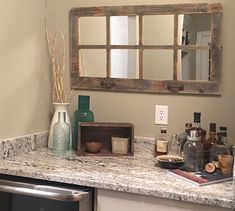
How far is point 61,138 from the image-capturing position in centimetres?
215

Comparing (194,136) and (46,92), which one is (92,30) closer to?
(46,92)

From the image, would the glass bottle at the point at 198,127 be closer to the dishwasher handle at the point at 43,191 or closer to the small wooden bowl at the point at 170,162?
the small wooden bowl at the point at 170,162

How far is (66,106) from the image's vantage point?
2279 mm

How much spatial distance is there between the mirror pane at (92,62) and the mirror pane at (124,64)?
6cm

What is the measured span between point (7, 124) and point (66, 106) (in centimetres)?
39

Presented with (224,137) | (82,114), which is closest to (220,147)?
(224,137)

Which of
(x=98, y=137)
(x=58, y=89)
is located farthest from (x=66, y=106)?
(x=98, y=137)

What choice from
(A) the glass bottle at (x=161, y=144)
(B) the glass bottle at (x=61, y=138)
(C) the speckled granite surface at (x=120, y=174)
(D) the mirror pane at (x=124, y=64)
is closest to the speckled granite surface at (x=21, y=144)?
(C) the speckled granite surface at (x=120, y=174)

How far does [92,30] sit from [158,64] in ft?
1.55

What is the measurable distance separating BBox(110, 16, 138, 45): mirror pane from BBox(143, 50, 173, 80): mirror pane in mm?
125

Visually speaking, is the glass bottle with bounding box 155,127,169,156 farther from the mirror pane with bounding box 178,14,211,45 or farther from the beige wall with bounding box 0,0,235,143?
the mirror pane with bounding box 178,14,211,45

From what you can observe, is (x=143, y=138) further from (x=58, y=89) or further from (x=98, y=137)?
(x=58, y=89)

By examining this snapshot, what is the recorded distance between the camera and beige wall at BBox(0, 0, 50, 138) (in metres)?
2.01

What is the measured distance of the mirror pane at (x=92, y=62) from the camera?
2297 mm
